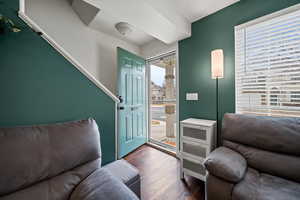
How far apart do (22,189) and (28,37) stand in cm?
112

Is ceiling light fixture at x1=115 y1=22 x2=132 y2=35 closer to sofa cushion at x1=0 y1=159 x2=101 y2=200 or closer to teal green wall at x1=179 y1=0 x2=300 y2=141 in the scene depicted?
teal green wall at x1=179 y1=0 x2=300 y2=141

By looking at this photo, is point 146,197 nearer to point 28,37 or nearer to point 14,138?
point 14,138

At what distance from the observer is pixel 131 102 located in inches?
101

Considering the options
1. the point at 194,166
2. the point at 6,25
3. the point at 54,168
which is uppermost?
the point at 6,25

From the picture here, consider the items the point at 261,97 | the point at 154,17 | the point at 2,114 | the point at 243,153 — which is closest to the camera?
the point at 2,114

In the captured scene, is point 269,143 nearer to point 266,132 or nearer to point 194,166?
point 266,132

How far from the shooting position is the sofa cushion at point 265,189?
2.69ft

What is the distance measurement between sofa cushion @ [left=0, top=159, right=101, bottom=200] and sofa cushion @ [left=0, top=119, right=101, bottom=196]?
0.03 metres

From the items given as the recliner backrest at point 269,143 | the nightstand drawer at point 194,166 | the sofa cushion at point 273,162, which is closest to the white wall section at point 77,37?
the nightstand drawer at point 194,166

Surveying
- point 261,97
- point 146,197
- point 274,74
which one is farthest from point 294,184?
point 146,197

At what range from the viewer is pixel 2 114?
33.0 inches

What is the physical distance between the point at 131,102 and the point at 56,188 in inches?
74.6

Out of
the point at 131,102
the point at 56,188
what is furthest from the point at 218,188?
the point at 131,102

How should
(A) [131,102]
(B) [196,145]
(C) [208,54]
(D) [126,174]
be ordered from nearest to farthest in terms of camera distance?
(D) [126,174]
(B) [196,145]
(C) [208,54]
(A) [131,102]
